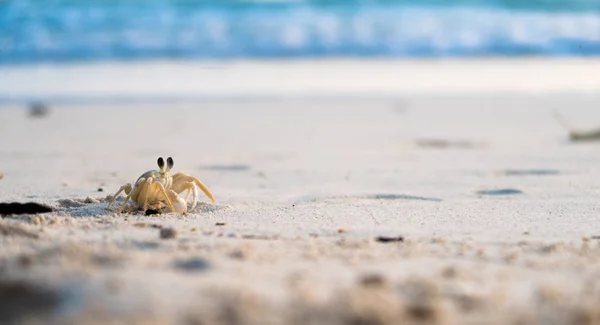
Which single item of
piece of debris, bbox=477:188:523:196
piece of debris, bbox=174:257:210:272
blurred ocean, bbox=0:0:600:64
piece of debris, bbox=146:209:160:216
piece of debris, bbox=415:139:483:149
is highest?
blurred ocean, bbox=0:0:600:64

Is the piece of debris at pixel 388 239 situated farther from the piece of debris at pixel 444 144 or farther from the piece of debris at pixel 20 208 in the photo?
the piece of debris at pixel 444 144

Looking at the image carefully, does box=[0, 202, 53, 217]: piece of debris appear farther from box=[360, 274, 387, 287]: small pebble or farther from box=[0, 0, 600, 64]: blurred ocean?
box=[0, 0, 600, 64]: blurred ocean

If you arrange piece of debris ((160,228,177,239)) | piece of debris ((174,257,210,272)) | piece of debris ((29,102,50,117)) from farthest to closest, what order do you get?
piece of debris ((29,102,50,117))
piece of debris ((160,228,177,239))
piece of debris ((174,257,210,272))

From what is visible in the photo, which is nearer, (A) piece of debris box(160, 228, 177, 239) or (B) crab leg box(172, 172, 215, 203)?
(A) piece of debris box(160, 228, 177, 239)

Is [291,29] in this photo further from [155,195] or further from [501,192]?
[155,195]

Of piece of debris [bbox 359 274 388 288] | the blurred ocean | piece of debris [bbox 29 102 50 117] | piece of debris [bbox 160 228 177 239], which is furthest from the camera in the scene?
the blurred ocean

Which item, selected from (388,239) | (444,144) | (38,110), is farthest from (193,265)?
(38,110)

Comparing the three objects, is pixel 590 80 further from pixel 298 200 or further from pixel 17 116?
pixel 298 200

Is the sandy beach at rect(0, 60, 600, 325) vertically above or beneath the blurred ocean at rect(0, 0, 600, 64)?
beneath

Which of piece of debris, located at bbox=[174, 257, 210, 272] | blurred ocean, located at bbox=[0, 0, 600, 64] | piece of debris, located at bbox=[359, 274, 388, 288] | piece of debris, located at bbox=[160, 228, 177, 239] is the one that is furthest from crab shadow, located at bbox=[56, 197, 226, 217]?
blurred ocean, located at bbox=[0, 0, 600, 64]
